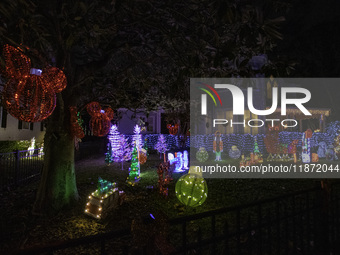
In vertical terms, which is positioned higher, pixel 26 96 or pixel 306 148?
pixel 26 96

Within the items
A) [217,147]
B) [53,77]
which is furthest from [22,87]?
[217,147]

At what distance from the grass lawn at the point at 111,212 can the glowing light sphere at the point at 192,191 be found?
28 centimetres

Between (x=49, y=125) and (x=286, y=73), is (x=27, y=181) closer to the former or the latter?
(x=49, y=125)

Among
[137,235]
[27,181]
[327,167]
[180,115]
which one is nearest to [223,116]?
[180,115]

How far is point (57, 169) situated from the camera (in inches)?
260

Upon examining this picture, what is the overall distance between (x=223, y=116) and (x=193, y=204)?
2089cm

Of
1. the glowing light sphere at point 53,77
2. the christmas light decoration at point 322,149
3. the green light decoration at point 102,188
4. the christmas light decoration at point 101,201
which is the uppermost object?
the glowing light sphere at point 53,77

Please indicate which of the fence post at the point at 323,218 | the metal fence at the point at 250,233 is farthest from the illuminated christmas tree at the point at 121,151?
the fence post at the point at 323,218

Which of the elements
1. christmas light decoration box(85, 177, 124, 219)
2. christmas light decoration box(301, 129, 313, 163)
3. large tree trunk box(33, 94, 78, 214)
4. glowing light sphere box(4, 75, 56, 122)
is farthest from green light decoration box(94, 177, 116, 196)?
christmas light decoration box(301, 129, 313, 163)

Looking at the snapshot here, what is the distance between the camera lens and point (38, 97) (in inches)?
146

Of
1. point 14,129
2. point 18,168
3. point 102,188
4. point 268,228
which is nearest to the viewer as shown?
point 268,228

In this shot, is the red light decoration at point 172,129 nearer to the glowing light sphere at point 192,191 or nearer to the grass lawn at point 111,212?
the grass lawn at point 111,212

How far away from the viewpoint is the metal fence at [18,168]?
961 cm

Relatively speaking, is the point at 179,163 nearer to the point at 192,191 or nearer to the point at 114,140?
the point at 114,140
